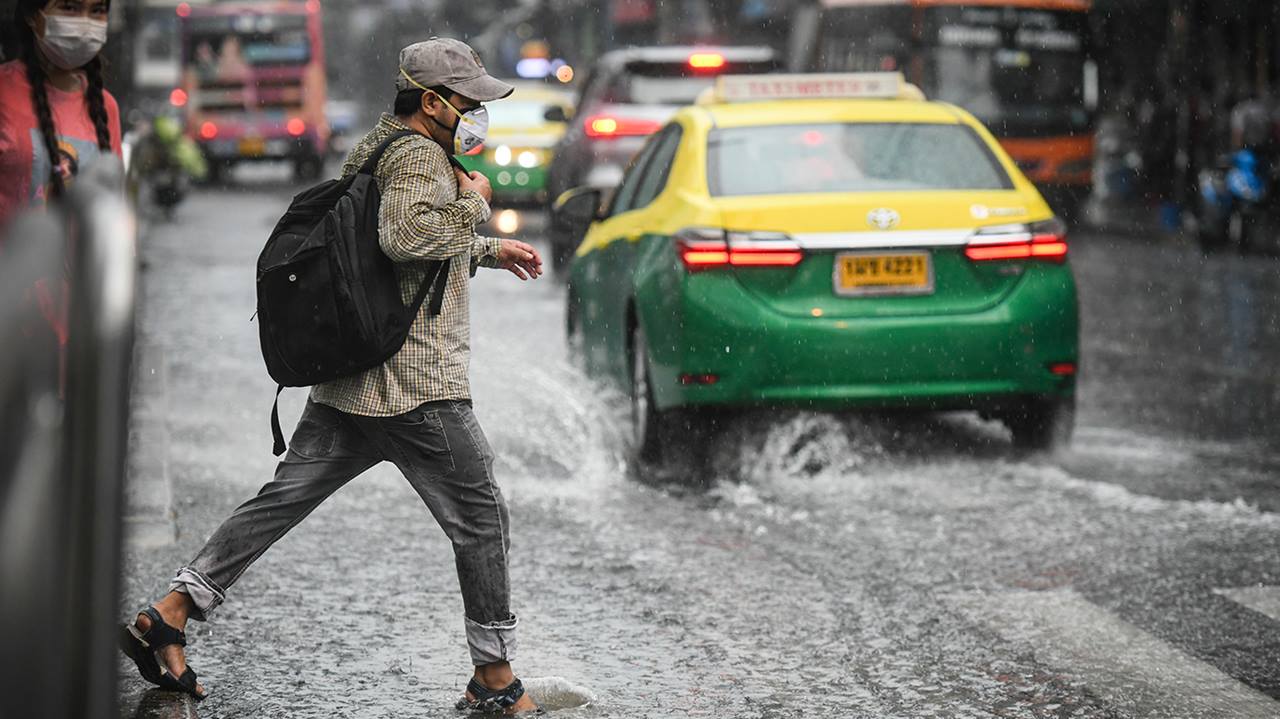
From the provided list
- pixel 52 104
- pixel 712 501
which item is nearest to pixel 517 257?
pixel 52 104

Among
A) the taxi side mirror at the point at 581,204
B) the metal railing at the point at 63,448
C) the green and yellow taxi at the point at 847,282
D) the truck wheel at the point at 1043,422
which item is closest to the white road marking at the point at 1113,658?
the green and yellow taxi at the point at 847,282

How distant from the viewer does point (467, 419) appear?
4.74 metres

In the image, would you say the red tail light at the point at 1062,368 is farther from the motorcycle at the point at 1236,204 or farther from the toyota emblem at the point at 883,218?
the motorcycle at the point at 1236,204

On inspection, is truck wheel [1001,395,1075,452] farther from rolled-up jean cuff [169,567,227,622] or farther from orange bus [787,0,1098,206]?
orange bus [787,0,1098,206]

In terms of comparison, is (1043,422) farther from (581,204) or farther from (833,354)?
(581,204)

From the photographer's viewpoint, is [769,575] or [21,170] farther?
[769,575]

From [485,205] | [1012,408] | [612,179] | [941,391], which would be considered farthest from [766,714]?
[612,179]

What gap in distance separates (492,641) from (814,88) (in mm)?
4928

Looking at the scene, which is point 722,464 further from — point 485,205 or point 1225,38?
point 1225,38

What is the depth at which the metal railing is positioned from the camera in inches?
78.8

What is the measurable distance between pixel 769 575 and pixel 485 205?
1.95 metres

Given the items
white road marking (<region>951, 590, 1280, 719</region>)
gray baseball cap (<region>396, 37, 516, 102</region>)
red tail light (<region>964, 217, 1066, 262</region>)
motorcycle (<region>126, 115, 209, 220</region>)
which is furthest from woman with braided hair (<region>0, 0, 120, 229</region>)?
motorcycle (<region>126, 115, 209, 220</region>)

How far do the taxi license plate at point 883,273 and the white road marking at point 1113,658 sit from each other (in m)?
2.07

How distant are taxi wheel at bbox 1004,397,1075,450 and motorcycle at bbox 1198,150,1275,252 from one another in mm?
13676
